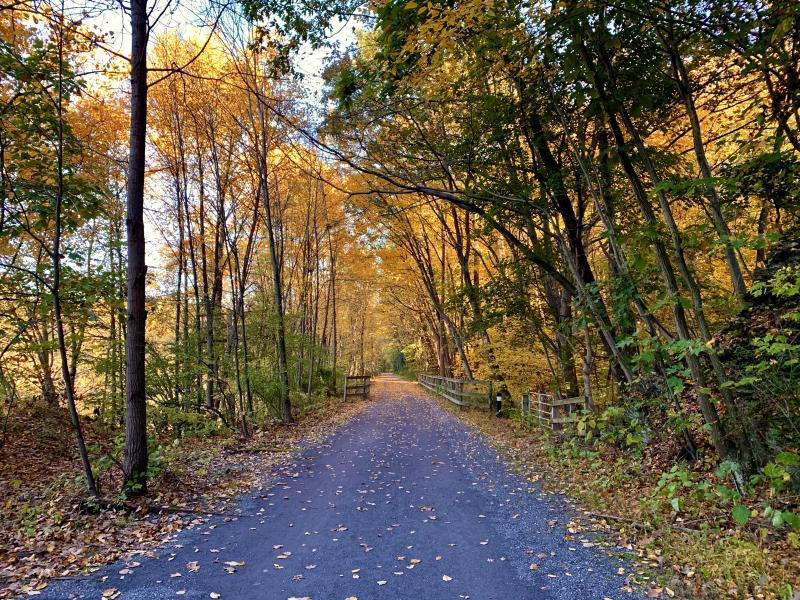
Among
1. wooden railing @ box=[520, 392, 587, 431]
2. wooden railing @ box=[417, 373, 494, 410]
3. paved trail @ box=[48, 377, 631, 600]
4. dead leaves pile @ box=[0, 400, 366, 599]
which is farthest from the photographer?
wooden railing @ box=[417, 373, 494, 410]

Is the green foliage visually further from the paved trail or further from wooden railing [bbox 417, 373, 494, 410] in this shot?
wooden railing [bbox 417, 373, 494, 410]

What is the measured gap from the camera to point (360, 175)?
47.8ft

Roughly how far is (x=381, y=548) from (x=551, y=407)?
698 cm

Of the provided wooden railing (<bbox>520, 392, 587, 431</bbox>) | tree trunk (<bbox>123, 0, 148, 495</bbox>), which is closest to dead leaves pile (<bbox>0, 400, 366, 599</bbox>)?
tree trunk (<bbox>123, 0, 148, 495</bbox>)

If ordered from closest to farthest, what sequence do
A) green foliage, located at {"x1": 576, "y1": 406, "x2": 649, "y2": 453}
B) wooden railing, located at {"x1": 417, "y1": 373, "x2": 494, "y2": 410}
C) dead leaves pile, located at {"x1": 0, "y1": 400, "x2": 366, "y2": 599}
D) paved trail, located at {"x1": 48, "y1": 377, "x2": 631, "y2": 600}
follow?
paved trail, located at {"x1": 48, "y1": 377, "x2": 631, "y2": 600} → dead leaves pile, located at {"x1": 0, "y1": 400, "x2": 366, "y2": 599} → green foliage, located at {"x1": 576, "y1": 406, "x2": 649, "y2": 453} → wooden railing, located at {"x1": 417, "y1": 373, "x2": 494, "y2": 410}

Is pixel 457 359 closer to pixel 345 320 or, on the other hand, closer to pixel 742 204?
pixel 345 320

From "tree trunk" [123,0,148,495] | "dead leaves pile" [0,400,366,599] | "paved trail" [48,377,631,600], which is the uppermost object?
"tree trunk" [123,0,148,495]

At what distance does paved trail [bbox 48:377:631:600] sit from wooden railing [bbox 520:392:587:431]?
2767 millimetres

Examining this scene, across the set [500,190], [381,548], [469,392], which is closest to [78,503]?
[381,548]

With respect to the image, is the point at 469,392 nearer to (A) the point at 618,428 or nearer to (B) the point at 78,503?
(A) the point at 618,428

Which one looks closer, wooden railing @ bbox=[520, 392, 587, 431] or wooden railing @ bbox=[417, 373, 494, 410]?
wooden railing @ bbox=[520, 392, 587, 431]

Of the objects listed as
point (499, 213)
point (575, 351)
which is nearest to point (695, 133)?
point (499, 213)

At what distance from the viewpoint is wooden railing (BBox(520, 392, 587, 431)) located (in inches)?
354

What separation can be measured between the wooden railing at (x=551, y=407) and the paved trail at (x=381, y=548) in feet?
9.08
